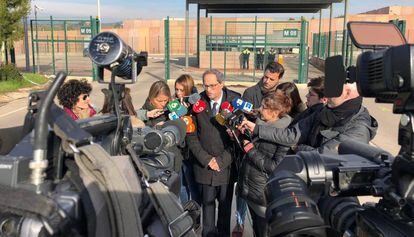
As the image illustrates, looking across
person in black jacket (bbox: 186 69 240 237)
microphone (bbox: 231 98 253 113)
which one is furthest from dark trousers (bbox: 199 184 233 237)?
microphone (bbox: 231 98 253 113)

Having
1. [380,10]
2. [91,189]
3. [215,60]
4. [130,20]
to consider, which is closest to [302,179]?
[91,189]

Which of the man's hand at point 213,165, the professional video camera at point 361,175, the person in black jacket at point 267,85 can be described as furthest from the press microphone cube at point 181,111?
the professional video camera at point 361,175

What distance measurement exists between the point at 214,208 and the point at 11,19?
14.4 metres

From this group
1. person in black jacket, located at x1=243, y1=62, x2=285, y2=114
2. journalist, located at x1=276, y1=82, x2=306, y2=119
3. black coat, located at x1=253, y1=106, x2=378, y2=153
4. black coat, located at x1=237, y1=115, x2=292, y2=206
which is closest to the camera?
black coat, located at x1=253, y1=106, x2=378, y2=153

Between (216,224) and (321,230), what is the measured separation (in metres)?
3.18

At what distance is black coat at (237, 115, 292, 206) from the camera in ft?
12.0

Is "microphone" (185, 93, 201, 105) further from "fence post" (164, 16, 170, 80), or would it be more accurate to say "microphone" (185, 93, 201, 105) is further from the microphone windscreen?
"fence post" (164, 16, 170, 80)

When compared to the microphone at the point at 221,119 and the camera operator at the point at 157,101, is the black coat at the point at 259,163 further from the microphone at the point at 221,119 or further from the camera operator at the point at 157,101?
the camera operator at the point at 157,101

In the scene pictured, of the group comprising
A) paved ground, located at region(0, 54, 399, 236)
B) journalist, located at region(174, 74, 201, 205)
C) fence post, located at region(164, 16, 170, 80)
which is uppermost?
fence post, located at region(164, 16, 170, 80)

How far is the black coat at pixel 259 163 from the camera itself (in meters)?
3.67

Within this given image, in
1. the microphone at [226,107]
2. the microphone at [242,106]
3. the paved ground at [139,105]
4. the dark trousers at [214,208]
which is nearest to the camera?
the microphone at [226,107]

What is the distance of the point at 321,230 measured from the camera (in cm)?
137

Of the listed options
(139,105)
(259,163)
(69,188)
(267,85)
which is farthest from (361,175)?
(139,105)

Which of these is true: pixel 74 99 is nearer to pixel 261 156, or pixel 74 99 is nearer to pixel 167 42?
pixel 261 156
